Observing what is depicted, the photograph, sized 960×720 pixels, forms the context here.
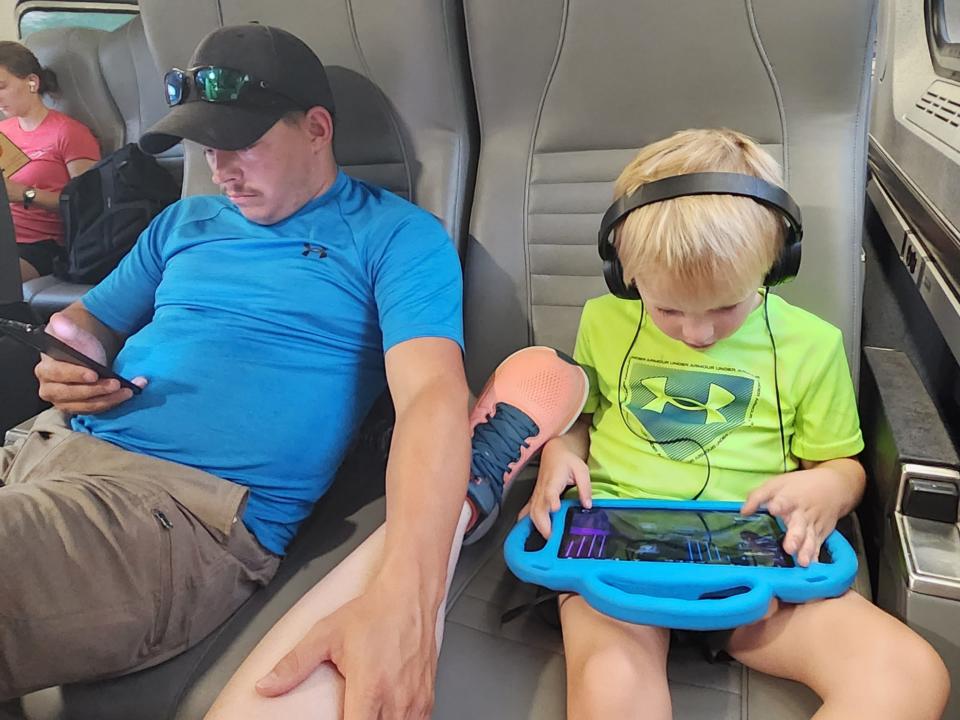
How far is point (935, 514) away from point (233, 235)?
3.92 ft

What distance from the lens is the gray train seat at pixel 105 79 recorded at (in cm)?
274

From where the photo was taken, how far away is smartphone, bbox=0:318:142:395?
40.0 inches

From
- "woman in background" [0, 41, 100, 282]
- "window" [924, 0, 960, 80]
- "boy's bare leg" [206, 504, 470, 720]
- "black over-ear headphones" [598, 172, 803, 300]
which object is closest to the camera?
"boy's bare leg" [206, 504, 470, 720]

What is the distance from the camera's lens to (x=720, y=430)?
1.08 m

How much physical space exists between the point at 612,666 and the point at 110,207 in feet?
6.57

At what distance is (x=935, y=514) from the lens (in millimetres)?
918

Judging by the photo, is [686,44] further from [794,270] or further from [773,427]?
[773,427]

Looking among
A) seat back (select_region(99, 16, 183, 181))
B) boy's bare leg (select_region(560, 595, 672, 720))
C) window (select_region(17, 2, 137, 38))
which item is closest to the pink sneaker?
boy's bare leg (select_region(560, 595, 672, 720))

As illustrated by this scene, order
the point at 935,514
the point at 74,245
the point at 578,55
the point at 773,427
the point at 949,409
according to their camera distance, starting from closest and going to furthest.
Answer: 1. the point at 935,514
2. the point at 773,427
3. the point at 578,55
4. the point at 949,409
5. the point at 74,245

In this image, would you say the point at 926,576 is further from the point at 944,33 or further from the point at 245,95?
the point at 944,33

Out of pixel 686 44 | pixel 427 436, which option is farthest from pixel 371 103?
pixel 427 436

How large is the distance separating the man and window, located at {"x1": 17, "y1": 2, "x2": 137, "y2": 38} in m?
2.28

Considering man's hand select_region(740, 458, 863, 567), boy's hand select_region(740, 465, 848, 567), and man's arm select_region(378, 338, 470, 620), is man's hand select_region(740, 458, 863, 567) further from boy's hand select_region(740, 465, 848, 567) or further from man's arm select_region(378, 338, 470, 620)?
man's arm select_region(378, 338, 470, 620)

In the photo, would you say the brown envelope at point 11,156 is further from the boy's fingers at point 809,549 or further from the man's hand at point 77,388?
the boy's fingers at point 809,549
